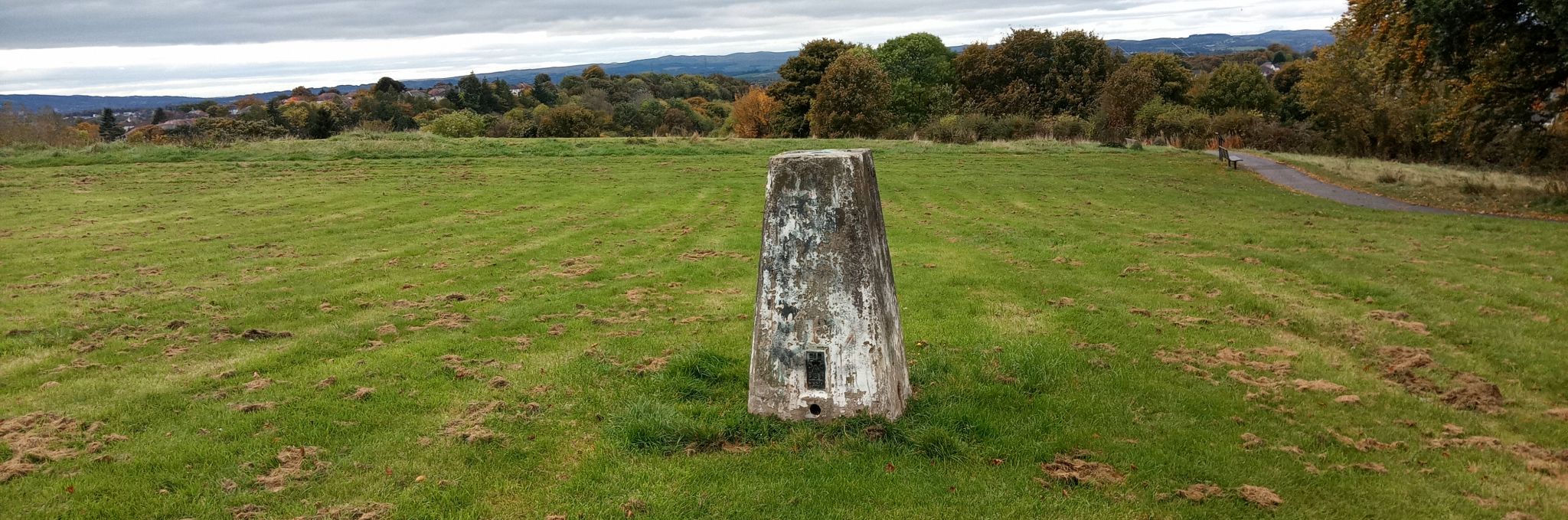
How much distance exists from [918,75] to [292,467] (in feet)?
238

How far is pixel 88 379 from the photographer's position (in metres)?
7.54

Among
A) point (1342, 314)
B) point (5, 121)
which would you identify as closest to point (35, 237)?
point (1342, 314)

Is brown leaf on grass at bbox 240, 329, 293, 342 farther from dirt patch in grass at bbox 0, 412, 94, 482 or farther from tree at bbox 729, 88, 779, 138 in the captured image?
tree at bbox 729, 88, 779, 138

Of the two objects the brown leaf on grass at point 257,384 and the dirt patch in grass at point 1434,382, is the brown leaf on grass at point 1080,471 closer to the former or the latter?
the dirt patch in grass at point 1434,382

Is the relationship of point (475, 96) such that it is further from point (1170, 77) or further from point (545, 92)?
point (1170, 77)

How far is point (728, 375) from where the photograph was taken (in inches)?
299

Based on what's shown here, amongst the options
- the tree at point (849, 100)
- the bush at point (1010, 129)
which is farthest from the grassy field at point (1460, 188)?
the tree at point (849, 100)

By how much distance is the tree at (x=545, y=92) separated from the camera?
104 metres

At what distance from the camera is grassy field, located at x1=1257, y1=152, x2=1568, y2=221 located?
20625 mm

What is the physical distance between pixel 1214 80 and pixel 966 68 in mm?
20027

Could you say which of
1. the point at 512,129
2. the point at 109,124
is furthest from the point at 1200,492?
the point at 109,124

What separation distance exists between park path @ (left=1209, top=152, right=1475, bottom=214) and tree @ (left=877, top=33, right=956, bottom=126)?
31715 mm

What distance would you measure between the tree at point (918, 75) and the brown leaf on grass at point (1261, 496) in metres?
61.3

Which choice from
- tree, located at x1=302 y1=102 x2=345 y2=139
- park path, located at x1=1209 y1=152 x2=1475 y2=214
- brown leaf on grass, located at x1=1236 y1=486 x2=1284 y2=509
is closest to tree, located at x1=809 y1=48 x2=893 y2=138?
park path, located at x1=1209 y1=152 x2=1475 y2=214
